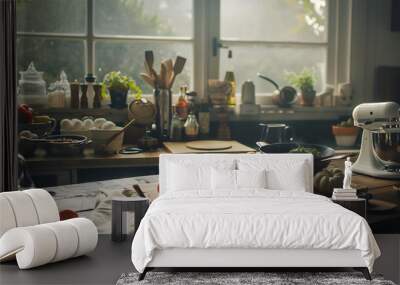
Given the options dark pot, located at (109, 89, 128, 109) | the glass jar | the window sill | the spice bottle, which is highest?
the glass jar

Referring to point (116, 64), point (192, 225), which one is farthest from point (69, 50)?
point (192, 225)

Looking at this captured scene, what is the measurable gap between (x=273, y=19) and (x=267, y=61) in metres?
0.38

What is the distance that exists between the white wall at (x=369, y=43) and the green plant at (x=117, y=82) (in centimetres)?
201

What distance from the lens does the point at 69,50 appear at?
639 cm

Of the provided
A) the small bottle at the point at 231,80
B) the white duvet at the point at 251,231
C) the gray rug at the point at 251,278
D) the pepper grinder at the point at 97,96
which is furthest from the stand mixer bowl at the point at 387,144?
the pepper grinder at the point at 97,96

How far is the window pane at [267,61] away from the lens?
6.56 meters

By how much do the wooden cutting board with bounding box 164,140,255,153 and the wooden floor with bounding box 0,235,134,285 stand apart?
1119mm

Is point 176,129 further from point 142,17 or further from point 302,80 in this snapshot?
point 302,80

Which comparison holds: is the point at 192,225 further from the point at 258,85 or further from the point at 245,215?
the point at 258,85

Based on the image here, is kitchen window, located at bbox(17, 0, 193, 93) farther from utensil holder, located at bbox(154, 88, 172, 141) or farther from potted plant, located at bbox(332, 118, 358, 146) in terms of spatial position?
potted plant, located at bbox(332, 118, 358, 146)

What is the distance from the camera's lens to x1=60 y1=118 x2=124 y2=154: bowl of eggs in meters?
6.40

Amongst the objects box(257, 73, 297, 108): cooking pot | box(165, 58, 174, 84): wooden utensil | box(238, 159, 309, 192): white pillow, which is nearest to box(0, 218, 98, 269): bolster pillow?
box(238, 159, 309, 192): white pillow

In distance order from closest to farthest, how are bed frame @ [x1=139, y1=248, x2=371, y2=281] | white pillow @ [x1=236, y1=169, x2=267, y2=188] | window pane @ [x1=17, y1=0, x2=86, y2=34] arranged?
bed frame @ [x1=139, y1=248, x2=371, y2=281]
white pillow @ [x1=236, y1=169, x2=267, y2=188]
window pane @ [x1=17, y1=0, x2=86, y2=34]

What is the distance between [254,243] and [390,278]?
0.98 meters
